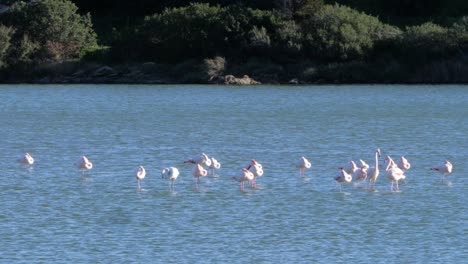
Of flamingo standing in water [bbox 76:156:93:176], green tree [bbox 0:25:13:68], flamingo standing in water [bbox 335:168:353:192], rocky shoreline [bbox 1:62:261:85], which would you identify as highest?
green tree [bbox 0:25:13:68]

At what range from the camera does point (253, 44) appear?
201ft

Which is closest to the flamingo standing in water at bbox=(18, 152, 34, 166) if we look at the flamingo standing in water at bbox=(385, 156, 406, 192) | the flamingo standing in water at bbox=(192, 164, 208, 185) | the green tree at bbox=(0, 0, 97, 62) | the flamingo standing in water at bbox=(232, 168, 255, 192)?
the flamingo standing in water at bbox=(192, 164, 208, 185)

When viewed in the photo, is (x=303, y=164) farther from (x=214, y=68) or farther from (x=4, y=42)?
(x=4, y=42)

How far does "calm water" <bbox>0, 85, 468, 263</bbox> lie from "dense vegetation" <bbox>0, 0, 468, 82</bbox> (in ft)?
52.2

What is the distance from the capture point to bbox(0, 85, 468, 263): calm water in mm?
17438

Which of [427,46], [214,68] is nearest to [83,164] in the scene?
[214,68]

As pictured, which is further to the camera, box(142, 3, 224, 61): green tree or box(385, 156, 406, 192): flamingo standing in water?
box(142, 3, 224, 61): green tree

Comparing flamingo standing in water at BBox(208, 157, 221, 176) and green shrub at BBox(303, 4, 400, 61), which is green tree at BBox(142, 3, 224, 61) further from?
flamingo standing in water at BBox(208, 157, 221, 176)

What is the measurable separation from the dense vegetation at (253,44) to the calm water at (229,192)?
15918mm

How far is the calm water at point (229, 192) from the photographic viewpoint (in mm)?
17438

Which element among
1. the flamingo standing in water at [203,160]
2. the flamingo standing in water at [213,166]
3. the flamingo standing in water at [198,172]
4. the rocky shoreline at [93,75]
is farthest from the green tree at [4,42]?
the flamingo standing in water at [198,172]

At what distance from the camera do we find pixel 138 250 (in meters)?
17.2

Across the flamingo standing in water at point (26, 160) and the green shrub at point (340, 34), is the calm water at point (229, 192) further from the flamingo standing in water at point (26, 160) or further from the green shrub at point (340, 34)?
the green shrub at point (340, 34)

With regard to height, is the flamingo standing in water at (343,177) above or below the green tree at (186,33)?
below
